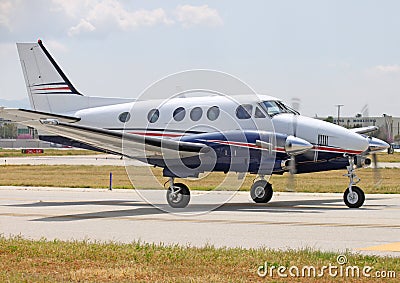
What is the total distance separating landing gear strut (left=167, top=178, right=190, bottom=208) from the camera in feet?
71.8

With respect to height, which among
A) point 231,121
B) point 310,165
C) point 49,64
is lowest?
point 310,165

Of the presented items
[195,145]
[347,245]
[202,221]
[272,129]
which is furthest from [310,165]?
[347,245]

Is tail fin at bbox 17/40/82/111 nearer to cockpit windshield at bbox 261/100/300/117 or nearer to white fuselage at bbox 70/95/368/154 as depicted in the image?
white fuselage at bbox 70/95/368/154

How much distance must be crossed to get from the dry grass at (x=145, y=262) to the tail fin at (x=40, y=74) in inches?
562

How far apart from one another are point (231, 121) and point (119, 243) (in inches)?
356

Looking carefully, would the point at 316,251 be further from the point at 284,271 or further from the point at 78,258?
the point at 78,258

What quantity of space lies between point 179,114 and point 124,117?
8.90 ft

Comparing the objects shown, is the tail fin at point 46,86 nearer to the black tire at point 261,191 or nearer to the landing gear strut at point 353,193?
the black tire at point 261,191

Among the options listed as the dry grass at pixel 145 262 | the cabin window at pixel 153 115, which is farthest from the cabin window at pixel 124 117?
the dry grass at pixel 145 262

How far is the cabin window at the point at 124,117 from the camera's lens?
24938mm

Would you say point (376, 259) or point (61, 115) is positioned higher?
point (61, 115)

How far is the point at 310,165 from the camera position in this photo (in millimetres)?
21969

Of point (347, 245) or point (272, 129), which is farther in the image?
point (272, 129)

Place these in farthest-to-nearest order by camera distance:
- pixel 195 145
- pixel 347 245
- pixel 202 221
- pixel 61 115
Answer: pixel 61 115, pixel 195 145, pixel 202 221, pixel 347 245
